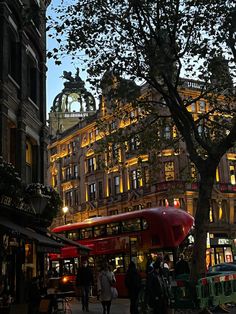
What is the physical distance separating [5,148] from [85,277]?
20.6ft

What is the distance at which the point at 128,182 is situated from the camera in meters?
56.9

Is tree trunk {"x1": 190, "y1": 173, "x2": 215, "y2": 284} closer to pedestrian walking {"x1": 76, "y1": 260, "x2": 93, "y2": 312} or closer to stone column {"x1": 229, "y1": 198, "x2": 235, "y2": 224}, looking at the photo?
pedestrian walking {"x1": 76, "y1": 260, "x2": 93, "y2": 312}

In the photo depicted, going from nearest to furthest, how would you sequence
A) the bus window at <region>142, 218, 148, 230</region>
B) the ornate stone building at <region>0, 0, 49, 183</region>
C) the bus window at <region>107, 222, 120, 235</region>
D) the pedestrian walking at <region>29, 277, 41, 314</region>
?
the pedestrian walking at <region>29, 277, 41, 314</region>
the ornate stone building at <region>0, 0, 49, 183</region>
the bus window at <region>142, 218, 148, 230</region>
the bus window at <region>107, 222, 120, 235</region>

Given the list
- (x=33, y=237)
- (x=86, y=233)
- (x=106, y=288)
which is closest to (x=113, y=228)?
(x=86, y=233)

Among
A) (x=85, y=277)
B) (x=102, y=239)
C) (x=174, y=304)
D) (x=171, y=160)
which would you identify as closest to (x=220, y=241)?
(x=171, y=160)

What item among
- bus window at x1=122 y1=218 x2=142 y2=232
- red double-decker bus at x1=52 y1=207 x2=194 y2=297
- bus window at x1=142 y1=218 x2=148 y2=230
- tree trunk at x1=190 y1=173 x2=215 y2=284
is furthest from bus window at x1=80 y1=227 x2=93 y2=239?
tree trunk at x1=190 y1=173 x2=215 y2=284

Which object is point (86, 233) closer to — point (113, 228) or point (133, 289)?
point (113, 228)

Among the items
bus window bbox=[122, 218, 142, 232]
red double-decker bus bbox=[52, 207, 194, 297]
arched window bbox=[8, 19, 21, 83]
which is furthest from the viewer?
bus window bbox=[122, 218, 142, 232]

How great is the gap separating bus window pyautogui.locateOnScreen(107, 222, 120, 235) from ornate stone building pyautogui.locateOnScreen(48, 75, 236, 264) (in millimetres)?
13770

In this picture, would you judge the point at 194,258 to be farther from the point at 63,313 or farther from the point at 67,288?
the point at 67,288

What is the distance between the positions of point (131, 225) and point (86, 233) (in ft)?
13.3

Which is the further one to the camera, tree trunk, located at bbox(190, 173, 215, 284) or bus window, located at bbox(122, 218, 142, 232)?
bus window, located at bbox(122, 218, 142, 232)

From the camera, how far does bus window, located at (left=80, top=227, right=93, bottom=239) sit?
28181 mm

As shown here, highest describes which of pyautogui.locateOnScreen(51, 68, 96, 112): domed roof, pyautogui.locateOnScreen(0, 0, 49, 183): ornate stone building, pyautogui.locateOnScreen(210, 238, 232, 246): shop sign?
pyautogui.locateOnScreen(51, 68, 96, 112): domed roof
